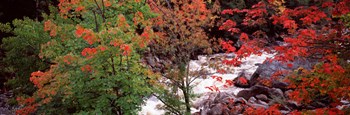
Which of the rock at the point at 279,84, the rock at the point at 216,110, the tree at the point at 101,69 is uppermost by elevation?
the tree at the point at 101,69

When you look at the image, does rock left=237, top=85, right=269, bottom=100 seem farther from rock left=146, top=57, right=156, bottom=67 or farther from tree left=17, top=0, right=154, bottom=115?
rock left=146, top=57, right=156, bottom=67

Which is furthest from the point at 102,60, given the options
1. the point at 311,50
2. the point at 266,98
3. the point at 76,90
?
the point at 266,98

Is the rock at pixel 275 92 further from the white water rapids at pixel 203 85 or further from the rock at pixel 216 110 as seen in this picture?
the rock at pixel 216 110

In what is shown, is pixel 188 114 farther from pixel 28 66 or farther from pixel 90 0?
pixel 28 66

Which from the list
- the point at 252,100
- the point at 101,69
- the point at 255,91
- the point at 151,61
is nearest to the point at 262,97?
the point at 252,100

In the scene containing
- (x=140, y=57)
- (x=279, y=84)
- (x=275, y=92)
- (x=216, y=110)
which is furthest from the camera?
(x=279, y=84)

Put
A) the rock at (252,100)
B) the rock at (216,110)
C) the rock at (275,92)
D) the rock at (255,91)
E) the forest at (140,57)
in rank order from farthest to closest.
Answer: the rock at (255,91) < the rock at (275,92) < the rock at (252,100) < the rock at (216,110) < the forest at (140,57)

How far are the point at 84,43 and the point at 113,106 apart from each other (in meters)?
2.29

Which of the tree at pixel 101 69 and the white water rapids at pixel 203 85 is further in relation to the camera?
the white water rapids at pixel 203 85

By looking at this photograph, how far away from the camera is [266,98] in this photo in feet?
40.1

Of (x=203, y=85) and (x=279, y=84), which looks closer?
(x=279, y=84)

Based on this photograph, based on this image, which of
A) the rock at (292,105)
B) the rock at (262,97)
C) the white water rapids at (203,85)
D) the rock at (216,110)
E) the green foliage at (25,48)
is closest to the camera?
the rock at (292,105)

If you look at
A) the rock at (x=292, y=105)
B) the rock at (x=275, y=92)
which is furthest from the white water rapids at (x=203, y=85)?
the rock at (x=292, y=105)

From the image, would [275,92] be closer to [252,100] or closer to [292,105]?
[252,100]
